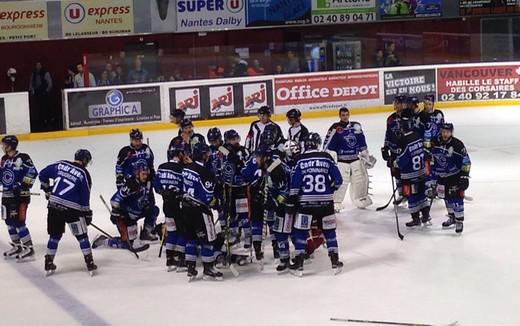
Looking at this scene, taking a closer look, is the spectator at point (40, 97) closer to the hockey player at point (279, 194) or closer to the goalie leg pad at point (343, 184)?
the goalie leg pad at point (343, 184)

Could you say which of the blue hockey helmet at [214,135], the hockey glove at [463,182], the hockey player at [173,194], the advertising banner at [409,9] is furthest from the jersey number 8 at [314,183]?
the advertising banner at [409,9]

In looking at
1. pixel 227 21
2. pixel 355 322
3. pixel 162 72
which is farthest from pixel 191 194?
pixel 227 21

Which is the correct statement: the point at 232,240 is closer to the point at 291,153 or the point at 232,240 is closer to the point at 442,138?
the point at 291,153

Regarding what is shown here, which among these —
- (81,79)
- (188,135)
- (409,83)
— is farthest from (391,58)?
(188,135)

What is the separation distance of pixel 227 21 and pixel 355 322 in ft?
51.1

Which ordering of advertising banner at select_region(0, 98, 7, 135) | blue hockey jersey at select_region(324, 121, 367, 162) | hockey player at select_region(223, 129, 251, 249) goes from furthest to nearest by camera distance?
advertising banner at select_region(0, 98, 7, 135), blue hockey jersey at select_region(324, 121, 367, 162), hockey player at select_region(223, 129, 251, 249)

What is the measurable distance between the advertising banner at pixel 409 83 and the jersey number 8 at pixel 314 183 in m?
12.0

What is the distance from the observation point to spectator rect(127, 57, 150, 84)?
20422 millimetres

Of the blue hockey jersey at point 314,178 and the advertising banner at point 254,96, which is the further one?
the advertising banner at point 254,96

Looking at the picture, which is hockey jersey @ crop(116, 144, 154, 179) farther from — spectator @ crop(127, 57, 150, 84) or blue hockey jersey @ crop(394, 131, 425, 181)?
spectator @ crop(127, 57, 150, 84)

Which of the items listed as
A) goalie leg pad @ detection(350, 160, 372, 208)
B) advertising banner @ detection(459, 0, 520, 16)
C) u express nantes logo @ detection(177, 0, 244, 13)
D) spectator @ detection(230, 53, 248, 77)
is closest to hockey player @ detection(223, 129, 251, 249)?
goalie leg pad @ detection(350, 160, 372, 208)

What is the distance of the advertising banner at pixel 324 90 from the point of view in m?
21.2

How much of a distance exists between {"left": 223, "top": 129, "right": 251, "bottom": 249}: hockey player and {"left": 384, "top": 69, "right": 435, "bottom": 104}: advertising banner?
36.3 ft

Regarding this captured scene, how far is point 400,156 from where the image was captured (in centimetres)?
1212
